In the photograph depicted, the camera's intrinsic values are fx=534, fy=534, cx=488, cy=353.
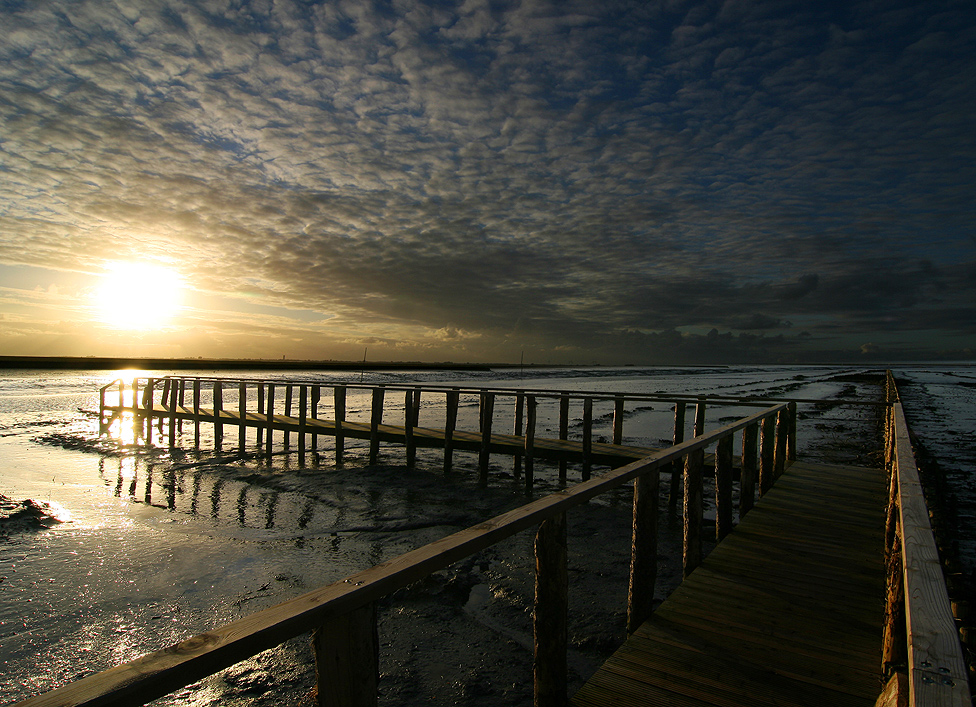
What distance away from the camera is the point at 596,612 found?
5883 mm

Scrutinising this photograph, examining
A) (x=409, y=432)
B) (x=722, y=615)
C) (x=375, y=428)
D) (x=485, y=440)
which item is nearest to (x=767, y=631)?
(x=722, y=615)

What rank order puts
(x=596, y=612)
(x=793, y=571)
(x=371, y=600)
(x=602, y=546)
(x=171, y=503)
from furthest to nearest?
(x=171, y=503) < (x=602, y=546) < (x=596, y=612) < (x=793, y=571) < (x=371, y=600)

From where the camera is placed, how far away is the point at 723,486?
5.94 metres

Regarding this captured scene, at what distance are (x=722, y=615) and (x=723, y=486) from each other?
2153 mm

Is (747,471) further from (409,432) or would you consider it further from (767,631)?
(409,432)

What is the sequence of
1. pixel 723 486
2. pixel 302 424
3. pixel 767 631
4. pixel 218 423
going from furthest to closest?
pixel 218 423 → pixel 302 424 → pixel 723 486 → pixel 767 631

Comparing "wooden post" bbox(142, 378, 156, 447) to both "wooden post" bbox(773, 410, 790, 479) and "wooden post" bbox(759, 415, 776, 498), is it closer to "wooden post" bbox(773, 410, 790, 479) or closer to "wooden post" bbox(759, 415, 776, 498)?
"wooden post" bbox(759, 415, 776, 498)

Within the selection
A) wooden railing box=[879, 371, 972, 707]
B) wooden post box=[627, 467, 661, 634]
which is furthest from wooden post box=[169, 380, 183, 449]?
wooden railing box=[879, 371, 972, 707]

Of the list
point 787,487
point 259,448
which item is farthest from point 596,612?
point 259,448

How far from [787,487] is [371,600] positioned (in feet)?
26.7

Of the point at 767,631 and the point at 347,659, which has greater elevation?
the point at 347,659

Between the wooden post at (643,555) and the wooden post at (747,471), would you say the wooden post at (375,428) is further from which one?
the wooden post at (643,555)

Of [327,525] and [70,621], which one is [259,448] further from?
[70,621]

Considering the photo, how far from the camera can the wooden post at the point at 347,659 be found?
177 cm
